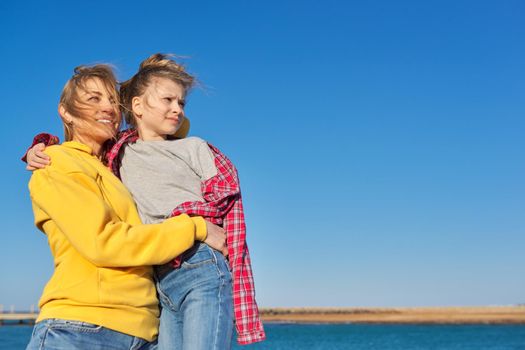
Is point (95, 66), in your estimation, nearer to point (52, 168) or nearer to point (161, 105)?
point (161, 105)

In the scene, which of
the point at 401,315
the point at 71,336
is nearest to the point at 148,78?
the point at 71,336

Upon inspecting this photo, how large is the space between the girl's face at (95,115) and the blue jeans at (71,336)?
91 centimetres

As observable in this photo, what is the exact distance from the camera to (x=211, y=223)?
9.31 ft

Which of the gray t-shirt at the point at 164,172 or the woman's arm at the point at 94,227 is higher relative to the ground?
the gray t-shirt at the point at 164,172

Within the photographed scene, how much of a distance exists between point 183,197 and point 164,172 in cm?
17

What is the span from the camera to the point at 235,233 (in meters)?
2.90

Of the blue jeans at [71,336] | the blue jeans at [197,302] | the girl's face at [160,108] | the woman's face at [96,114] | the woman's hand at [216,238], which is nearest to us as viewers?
the blue jeans at [71,336]

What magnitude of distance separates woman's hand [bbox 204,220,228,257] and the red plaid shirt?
0.04 m

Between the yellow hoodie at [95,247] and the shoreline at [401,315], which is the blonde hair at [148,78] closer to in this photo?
the yellow hoodie at [95,247]

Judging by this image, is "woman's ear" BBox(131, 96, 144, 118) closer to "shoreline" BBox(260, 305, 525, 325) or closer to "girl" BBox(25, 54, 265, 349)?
"girl" BBox(25, 54, 265, 349)

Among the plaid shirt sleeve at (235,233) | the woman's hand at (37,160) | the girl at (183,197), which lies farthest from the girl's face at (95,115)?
the plaid shirt sleeve at (235,233)

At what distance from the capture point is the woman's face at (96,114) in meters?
2.91

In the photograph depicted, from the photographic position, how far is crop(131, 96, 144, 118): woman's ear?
3.20 metres

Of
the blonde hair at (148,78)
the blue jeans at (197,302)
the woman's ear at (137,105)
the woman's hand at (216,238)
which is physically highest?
the blonde hair at (148,78)
